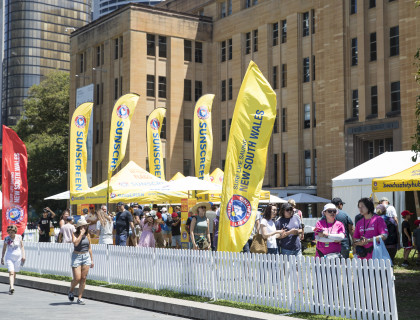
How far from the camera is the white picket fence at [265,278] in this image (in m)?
9.98

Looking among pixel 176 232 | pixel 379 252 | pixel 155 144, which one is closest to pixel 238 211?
pixel 379 252

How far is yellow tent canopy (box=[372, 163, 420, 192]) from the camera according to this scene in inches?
624

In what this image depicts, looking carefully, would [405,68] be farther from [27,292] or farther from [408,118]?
[27,292]

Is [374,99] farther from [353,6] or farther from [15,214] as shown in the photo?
[15,214]

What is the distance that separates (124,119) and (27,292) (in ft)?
32.3

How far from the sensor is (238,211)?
13.1m

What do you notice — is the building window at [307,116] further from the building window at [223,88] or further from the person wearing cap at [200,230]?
the person wearing cap at [200,230]

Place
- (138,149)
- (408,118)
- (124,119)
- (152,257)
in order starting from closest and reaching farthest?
1. (152,257)
2. (124,119)
3. (408,118)
4. (138,149)

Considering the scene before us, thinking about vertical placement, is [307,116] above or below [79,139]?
above

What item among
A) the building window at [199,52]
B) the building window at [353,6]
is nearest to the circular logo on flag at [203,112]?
the building window at [353,6]

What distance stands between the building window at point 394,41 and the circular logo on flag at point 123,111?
1833 centimetres

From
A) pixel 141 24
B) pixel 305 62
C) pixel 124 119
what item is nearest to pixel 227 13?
pixel 141 24

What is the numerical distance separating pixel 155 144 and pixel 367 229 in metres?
21.2

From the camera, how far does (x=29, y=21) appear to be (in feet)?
490
